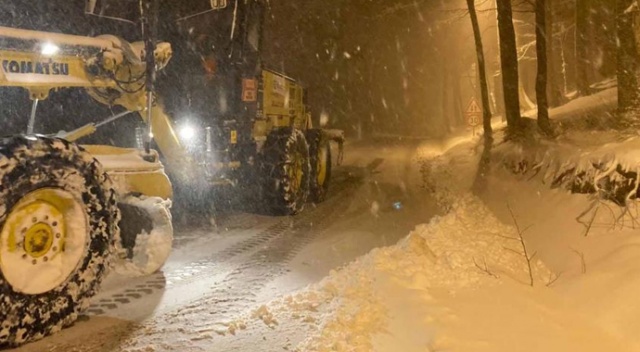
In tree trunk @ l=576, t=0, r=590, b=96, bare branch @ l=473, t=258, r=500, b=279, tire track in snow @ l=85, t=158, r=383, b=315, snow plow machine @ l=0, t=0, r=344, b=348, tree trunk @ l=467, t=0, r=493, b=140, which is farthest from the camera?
tree trunk @ l=467, t=0, r=493, b=140

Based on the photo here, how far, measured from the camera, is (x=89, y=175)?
4.75 m

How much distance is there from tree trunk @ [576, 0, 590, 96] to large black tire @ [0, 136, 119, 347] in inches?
763

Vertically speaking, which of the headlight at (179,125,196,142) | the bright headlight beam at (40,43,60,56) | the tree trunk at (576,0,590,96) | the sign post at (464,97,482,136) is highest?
the tree trunk at (576,0,590,96)

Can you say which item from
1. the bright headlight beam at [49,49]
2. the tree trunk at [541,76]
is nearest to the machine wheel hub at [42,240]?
→ the bright headlight beam at [49,49]

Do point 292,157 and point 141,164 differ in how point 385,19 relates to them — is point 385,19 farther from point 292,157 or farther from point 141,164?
point 141,164

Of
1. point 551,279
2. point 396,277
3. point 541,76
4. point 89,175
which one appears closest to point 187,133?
point 89,175

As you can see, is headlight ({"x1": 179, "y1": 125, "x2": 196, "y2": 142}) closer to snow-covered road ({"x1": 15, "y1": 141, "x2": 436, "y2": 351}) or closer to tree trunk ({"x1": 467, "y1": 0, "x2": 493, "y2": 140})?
snow-covered road ({"x1": 15, "y1": 141, "x2": 436, "y2": 351})

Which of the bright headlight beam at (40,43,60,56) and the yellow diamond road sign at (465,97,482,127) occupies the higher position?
the bright headlight beam at (40,43,60,56)

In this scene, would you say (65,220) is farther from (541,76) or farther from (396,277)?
(541,76)

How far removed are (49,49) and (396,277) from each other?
12.3ft

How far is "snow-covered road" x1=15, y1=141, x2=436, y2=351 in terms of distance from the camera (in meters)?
4.53

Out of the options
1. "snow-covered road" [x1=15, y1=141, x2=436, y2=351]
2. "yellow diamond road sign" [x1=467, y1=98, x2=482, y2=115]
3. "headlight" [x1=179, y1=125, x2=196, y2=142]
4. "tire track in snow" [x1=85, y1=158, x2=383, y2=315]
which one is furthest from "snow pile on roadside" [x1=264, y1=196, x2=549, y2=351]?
"yellow diamond road sign" [x1=467, y1=98, x2=482, y2=115]

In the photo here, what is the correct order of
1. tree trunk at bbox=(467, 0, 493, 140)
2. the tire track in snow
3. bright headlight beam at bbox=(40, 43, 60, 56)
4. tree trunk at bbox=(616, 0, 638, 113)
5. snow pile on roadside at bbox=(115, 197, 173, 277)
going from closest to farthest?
bright headlight beam at bbox=(40, 43, 60, 56)
the tire track in snow
snow pile on roadside at bbox=(115, 197, 173, 277)
tree trunk at bbox=(616, 0, 638, 113)
tree trunk at bbox=(467, 0, 493, 140)

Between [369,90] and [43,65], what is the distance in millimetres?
44299
